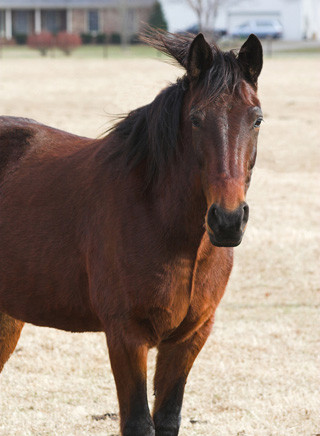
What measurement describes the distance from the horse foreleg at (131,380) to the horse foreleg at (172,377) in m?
0.23

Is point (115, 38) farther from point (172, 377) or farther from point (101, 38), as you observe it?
point (172, 377)

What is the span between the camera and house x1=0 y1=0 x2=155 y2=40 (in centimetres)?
5941

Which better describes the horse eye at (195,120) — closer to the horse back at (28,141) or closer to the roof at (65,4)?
the horse back at (28,141)

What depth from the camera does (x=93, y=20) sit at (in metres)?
60.9

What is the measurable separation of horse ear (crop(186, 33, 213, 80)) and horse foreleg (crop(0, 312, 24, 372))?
1.90m

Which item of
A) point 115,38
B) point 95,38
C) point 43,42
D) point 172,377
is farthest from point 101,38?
point 172,377

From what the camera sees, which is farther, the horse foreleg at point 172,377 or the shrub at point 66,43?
the shrub at point 66,43

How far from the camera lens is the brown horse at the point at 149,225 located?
2717mm

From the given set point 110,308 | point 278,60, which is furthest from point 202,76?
point 278,60

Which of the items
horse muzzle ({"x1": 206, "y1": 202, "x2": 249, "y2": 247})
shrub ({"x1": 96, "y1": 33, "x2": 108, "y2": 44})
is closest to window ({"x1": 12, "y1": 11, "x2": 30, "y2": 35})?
shrub ({"x1": 96, "y1": 33, "x2": 108, "y2": 44})

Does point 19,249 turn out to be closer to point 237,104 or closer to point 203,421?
point 237,104

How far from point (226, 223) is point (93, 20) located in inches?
2397

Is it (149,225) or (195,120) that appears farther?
(149,225)

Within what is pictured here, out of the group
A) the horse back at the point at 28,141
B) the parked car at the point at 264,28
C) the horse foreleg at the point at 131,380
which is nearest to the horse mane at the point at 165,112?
the horse back at the point at 28,141
